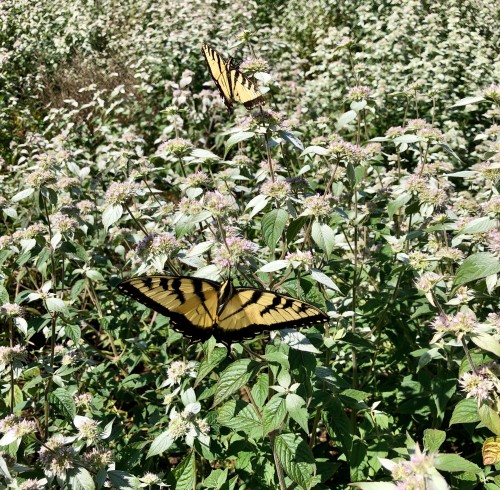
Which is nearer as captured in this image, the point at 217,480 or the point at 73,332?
the point at 217,480

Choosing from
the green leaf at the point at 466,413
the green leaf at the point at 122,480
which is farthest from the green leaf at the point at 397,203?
the green leaf at the point at 122,480

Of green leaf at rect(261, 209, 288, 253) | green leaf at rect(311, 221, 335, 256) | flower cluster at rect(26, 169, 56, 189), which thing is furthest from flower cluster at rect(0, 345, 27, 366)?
green leaf at rect(311, 221, 335, 256)

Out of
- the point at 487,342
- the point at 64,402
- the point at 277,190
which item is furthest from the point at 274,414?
the point at 64,402

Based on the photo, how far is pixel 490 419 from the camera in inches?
64.9

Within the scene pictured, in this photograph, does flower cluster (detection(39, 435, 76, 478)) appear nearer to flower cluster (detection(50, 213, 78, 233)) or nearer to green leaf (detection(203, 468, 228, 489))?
green leaf (detection(203, 468, 228, 489))

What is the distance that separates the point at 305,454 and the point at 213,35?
22.3 ft

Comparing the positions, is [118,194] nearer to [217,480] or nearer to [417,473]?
[217,480]

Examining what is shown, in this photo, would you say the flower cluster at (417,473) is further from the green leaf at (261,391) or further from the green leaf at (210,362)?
the green leaf at (210,362)

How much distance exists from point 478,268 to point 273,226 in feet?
2.43

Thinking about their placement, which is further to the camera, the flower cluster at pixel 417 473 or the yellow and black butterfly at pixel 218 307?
the yellow and black butterfly at pixel 218 307

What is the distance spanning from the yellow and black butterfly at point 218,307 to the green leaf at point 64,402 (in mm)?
686

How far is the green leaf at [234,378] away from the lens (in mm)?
1659

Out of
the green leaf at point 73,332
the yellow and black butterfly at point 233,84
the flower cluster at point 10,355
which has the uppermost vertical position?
the yellow and black butterfly at point 233,84

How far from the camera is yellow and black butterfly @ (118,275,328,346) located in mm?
1631
